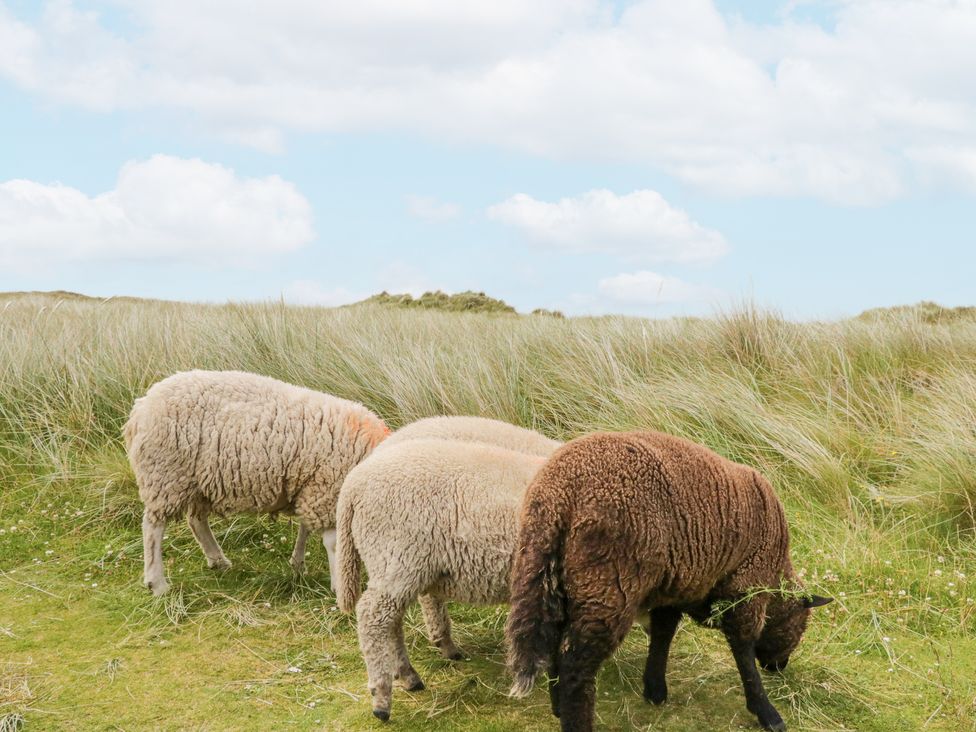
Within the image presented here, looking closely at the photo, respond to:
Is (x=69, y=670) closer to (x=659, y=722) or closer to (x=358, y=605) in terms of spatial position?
(x=358, y=605)

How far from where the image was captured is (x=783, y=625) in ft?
12.5

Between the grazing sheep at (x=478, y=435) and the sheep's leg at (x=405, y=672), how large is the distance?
37.6 inches

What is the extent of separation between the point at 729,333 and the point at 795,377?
947 millimetres

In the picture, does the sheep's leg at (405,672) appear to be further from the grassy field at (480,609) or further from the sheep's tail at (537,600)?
the sheep's tail at (537,600)

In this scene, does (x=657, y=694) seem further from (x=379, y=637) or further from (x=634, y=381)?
(x=634, y=381)

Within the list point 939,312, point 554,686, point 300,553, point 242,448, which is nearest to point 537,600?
point 554,686

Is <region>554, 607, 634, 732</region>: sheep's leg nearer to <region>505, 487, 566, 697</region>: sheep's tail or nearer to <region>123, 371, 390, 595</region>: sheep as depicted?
<region>505, 487, 566, 697</region>: sheep's tail

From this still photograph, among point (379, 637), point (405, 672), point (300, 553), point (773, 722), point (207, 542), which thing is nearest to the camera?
point (379, 637)

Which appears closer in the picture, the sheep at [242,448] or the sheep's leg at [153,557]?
the sheep at [242,448]

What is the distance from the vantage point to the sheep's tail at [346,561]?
3.78 m

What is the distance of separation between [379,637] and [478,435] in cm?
116

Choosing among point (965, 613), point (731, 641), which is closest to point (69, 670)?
point (731, 641)

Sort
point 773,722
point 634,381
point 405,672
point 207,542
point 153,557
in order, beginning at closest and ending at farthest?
point 773,722 < point 405,672 < point 153,557 < point 207,542 < point 634,381

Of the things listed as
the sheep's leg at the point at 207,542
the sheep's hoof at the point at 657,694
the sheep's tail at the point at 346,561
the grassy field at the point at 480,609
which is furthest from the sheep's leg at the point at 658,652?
the sheep's leg at the point at 207,542
